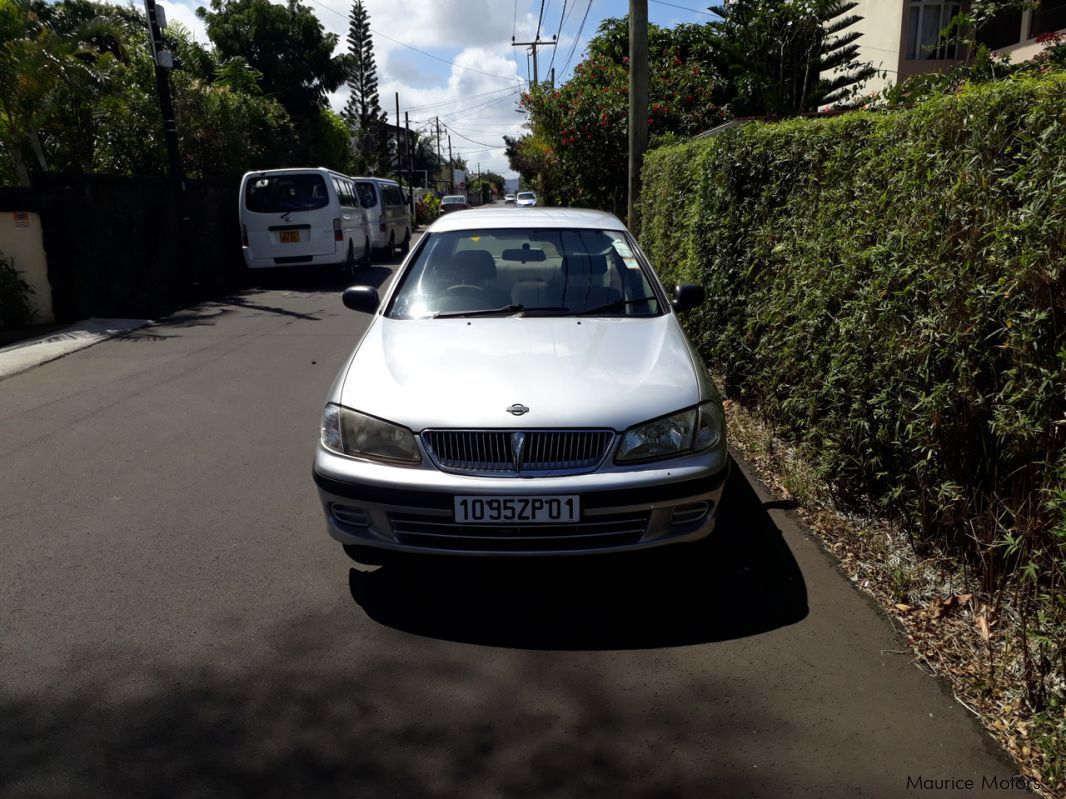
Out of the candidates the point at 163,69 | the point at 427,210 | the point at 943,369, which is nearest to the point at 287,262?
the point at 163,69

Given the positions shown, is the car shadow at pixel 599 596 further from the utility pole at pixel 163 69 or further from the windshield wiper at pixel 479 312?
the utility pole at pixel 163 69

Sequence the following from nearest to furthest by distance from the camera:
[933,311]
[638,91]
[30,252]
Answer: [933,311] < [30,252] < [638,91]

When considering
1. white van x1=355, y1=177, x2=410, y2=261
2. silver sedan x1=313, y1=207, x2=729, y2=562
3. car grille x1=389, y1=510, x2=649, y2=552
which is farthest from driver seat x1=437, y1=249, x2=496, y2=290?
white van x1=355, y1=177, x2=410, y2=261

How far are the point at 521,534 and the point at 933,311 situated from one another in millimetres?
1972

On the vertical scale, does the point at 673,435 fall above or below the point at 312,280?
above

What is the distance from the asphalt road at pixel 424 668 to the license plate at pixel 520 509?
1.59 ft

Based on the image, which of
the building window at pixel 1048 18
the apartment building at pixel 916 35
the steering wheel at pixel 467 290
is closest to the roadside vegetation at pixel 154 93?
the steering wheel at pixel 467 290

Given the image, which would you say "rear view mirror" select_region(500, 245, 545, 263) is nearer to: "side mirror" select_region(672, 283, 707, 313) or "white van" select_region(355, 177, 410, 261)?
"side mirror" select_region(672, 283, 707, 313)

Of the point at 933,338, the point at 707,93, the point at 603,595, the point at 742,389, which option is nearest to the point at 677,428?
the point at 603,595

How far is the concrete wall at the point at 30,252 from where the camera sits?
11.1 metres

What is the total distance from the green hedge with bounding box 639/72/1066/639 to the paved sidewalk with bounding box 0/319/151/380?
743 cm

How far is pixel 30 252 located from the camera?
11.4 m

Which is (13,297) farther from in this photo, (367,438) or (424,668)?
(424,668)

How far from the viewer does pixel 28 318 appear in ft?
37.9
